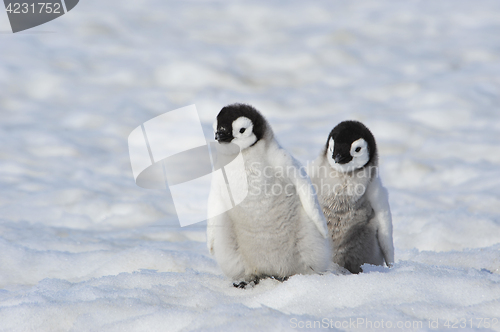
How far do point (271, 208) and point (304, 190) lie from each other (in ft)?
0.73

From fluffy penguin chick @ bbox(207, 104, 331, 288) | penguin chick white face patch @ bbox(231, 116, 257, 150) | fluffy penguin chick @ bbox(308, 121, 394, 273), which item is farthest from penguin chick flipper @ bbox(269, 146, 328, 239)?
fluffy penguin chick @ bbox(308, 121, 394, 273)

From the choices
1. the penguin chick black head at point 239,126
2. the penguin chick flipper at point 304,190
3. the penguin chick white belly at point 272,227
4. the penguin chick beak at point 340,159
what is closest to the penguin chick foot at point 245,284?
the penguin chick white belly at point 272,227

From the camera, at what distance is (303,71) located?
10.2 metres

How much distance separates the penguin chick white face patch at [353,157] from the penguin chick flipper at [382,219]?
21cm

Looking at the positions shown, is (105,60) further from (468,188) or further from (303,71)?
(468,188)

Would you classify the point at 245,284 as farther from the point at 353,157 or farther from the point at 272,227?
the point at 353,157

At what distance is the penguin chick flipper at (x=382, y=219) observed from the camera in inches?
139

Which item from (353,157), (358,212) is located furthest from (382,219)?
(353,157)

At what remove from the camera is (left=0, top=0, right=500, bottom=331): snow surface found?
7.93 ft

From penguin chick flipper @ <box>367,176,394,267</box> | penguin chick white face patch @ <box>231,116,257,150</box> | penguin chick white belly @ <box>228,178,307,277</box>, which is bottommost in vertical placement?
penguin chick flipper @ <box>367,176,394,267</box>

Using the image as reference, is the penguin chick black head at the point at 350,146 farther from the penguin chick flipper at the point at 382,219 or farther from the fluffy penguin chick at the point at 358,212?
the penguin chick flipper at the point at 382,219

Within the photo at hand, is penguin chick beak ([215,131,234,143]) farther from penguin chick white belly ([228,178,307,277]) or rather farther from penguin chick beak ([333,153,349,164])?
penguin chick beak ([333,153,349,164])

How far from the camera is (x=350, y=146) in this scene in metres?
3.44

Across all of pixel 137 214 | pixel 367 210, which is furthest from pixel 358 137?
pixel 137 214
